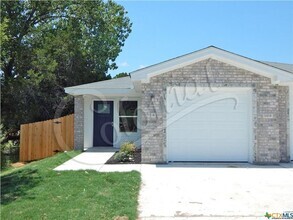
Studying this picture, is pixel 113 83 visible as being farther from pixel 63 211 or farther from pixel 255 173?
pixel 63 211

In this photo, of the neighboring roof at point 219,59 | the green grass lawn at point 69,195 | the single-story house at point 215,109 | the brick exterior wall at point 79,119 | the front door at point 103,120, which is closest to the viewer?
the green grass lawn at point 69,195

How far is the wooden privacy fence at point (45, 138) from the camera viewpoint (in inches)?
594

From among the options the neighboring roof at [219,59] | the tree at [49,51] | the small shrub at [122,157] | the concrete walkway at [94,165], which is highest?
the tree at [49,51]

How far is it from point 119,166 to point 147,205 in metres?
4.23

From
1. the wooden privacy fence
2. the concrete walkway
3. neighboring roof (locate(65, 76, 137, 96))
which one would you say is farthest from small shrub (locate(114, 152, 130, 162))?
the wooden privacy fence

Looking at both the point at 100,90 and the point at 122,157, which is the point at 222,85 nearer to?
the point at 122,157

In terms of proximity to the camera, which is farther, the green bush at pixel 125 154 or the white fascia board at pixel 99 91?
the white fascia board at pixel 99 91

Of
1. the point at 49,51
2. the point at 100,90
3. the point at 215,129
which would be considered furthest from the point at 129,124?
the point at 49,51

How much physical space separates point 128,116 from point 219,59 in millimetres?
6216

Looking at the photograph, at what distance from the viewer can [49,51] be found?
24.2 meters

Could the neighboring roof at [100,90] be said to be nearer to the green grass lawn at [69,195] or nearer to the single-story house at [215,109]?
the single-story house at [215,109]

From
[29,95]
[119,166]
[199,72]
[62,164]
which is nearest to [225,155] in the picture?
[199,72]

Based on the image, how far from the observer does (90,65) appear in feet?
89.8

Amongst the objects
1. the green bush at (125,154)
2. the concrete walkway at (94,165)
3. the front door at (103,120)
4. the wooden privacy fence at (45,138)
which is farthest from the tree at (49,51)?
the green bush at (125,154)
